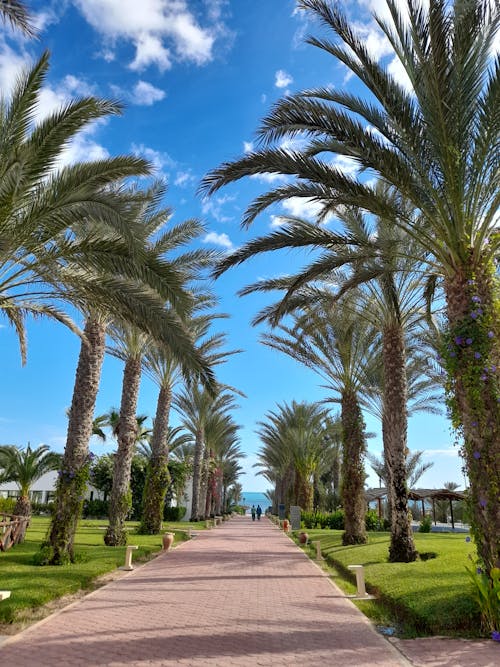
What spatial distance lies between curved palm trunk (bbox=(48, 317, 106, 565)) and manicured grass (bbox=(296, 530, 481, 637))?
6039 mm

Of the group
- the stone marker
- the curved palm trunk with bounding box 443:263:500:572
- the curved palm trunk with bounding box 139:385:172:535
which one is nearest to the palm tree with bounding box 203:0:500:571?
the curved palm trunk with bounding box 443:263:500:572

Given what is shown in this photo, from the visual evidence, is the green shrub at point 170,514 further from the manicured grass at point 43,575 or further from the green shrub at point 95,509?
the manicured grass at point 43,575

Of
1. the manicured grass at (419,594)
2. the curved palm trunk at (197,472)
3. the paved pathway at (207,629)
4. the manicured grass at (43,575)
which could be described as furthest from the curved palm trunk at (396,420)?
the curved palm trunk at (197,472)

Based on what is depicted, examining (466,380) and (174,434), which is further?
(174,434)

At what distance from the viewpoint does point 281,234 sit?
10.1 metres

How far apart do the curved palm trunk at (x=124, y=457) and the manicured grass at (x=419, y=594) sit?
6.76 metres

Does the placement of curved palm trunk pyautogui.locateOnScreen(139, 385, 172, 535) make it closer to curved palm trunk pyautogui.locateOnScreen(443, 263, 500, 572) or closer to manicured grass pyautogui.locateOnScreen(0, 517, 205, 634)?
manicured grass pyautogui.locateOnScreen(0, 517, 205, 634)

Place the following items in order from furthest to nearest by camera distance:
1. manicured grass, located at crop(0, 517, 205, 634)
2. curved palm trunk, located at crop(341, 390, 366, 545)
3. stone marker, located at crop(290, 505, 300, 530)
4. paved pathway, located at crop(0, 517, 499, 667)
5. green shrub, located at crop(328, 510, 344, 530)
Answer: green shrub, located at crop(328, 510, 344, 530)
stone marker, located at crop(290, 505, 300, 530)
curved palm trunk, located at crop(341, 390, 366, 545)
manicured grass, located at crop(0, 517, 205, 634)
paved pathway, located at crop(0, 517, 499, 667)

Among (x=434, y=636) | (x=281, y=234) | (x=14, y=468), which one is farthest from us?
(x=14, y=468)

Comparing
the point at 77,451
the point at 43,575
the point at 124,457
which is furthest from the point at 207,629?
the point at 124,457

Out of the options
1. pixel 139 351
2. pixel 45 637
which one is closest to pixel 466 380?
pixel 45 637

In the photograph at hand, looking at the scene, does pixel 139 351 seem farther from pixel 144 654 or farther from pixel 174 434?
pixel 174 434

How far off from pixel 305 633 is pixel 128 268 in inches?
244

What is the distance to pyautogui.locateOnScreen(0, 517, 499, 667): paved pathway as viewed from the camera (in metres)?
5.18
